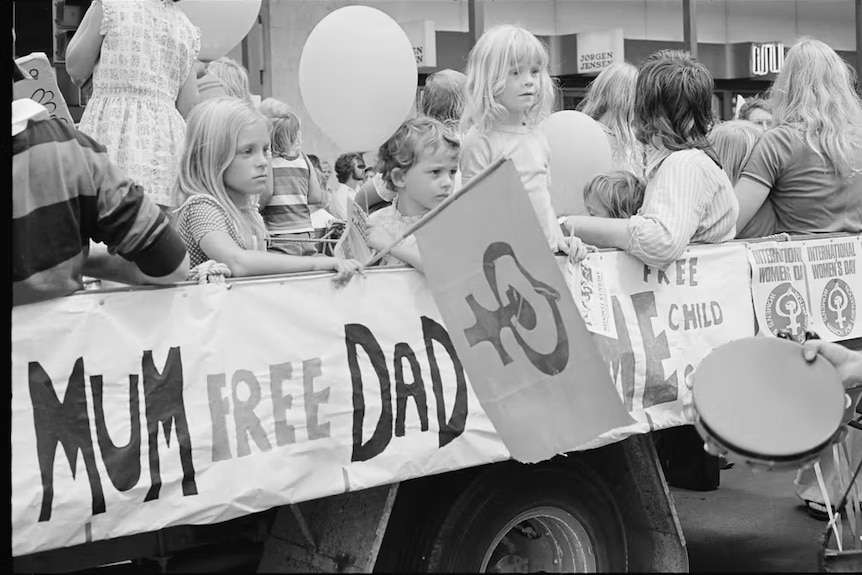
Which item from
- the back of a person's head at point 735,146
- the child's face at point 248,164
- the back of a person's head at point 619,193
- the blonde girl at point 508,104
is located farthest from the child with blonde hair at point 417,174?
the back of a person's head at point 735,146

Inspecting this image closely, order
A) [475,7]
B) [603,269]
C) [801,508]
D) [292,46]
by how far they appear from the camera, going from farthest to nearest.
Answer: [292,46]
[475,7]
[801,508]
[603,269]

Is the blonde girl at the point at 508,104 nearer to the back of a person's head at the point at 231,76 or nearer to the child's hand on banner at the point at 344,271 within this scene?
the child's hand on banner at the point at 344,271

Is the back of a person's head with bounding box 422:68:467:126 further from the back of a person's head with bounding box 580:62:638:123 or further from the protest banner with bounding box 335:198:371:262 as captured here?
the protest banner with bounding box 335:198:371:262

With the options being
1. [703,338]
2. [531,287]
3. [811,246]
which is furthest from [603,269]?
[811,246]

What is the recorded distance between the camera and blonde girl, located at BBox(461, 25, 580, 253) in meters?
4.40

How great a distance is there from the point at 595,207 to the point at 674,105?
1.81 feet

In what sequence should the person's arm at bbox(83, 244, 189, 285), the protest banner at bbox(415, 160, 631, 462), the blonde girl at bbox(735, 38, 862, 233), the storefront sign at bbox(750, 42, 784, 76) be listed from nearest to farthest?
1. the person's arm at bbox(83, 244, 189, 285)
2. the protest banner at bbox(415, 160, 631, 462)
3. the blonde girl at bbox(735, 38, 862, 233)
4. the storefront sign at bbox(750, 42, 784, 76)

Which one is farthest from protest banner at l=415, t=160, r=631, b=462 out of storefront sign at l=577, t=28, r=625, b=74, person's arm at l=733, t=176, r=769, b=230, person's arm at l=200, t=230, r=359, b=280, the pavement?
storefront sign at l=577, t=28, r=625, b=74

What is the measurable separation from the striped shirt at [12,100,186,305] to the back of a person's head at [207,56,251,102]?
2.91m

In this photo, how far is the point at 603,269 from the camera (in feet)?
13.7

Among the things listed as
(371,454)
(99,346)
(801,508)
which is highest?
(99,346)

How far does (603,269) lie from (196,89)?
2.10 m

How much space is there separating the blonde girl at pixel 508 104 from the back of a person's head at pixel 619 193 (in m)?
0.46

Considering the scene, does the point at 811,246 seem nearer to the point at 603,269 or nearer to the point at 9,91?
the point at 603,269
